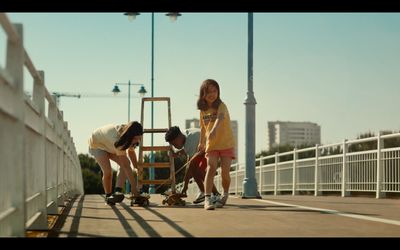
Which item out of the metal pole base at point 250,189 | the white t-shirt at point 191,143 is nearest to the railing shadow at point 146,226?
the white t-shirt at point 191,143

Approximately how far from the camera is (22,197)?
16.9 ft

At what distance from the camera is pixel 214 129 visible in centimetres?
1011

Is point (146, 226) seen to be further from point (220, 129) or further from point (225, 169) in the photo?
point (225, 169)

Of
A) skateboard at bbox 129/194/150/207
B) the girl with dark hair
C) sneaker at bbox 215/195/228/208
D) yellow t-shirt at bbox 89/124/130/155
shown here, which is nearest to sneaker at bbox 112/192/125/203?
the girl with dark hair

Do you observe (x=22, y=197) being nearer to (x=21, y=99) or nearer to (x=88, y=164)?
(x=21, y=99)

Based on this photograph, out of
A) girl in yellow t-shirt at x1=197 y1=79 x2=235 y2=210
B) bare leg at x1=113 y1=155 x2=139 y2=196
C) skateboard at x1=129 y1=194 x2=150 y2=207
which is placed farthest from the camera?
bare leg at x1=113 y1=155 x2=139 y2=196

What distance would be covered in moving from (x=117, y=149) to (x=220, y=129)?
1.86 m

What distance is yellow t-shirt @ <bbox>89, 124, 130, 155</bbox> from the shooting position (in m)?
11.4

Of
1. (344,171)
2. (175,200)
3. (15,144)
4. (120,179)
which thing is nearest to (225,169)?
(175,200)

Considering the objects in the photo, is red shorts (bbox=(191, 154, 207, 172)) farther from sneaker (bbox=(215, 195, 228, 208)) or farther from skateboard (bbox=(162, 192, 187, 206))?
sneaker (bbox=(215, 195, 228, 208))

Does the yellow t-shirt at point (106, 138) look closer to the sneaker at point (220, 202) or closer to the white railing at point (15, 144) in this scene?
the sneaker at point (220, 202)

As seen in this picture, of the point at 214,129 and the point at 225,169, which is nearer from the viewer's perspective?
the point at 214,129

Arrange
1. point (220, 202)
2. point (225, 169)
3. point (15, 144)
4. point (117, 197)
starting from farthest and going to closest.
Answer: point (117, 197)
point (220, 202)
point (225, 169)
point (15, 144)
